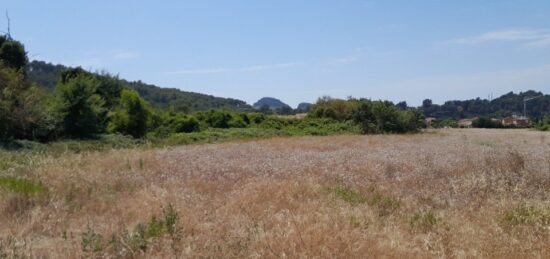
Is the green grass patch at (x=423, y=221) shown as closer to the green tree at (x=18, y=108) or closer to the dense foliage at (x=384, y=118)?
the green tree at (x=18, y=108)

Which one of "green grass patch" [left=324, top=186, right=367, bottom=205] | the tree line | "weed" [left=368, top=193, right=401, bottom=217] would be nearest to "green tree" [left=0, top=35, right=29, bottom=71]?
the tree line

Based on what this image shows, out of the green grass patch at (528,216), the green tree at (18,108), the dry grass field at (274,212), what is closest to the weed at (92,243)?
the dry grass field at (274,212)

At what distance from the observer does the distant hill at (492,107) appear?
12000 centimetres

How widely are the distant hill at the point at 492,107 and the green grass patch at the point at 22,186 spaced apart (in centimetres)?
11414

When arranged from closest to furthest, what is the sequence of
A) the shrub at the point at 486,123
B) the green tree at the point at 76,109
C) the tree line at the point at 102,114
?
the tree line at the point at 102,114, the green tree at the point at 76,109, the shrub at the point at 486,123

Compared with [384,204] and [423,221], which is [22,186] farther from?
[423,221]

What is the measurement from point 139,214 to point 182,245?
1591 mm

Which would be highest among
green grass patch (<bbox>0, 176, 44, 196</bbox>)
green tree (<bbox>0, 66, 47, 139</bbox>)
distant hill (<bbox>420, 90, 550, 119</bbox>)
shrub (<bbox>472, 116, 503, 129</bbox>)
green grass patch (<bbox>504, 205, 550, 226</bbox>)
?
distant hill (<bbox>420, 90, 550, 119</bbox>)

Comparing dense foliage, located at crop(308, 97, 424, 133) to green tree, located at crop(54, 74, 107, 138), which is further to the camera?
dense foliage, located at crop(308, 97, 424, 133)

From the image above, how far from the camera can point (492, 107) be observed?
13138 centimetres

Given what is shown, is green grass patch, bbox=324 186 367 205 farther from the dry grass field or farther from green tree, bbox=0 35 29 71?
green tree, bbox=0 35 29 71

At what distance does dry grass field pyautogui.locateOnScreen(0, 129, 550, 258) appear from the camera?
15.5ft

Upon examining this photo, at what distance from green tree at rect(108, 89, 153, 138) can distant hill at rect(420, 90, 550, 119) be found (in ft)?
303

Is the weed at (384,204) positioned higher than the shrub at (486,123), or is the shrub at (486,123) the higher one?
the shrub at (486,123)
